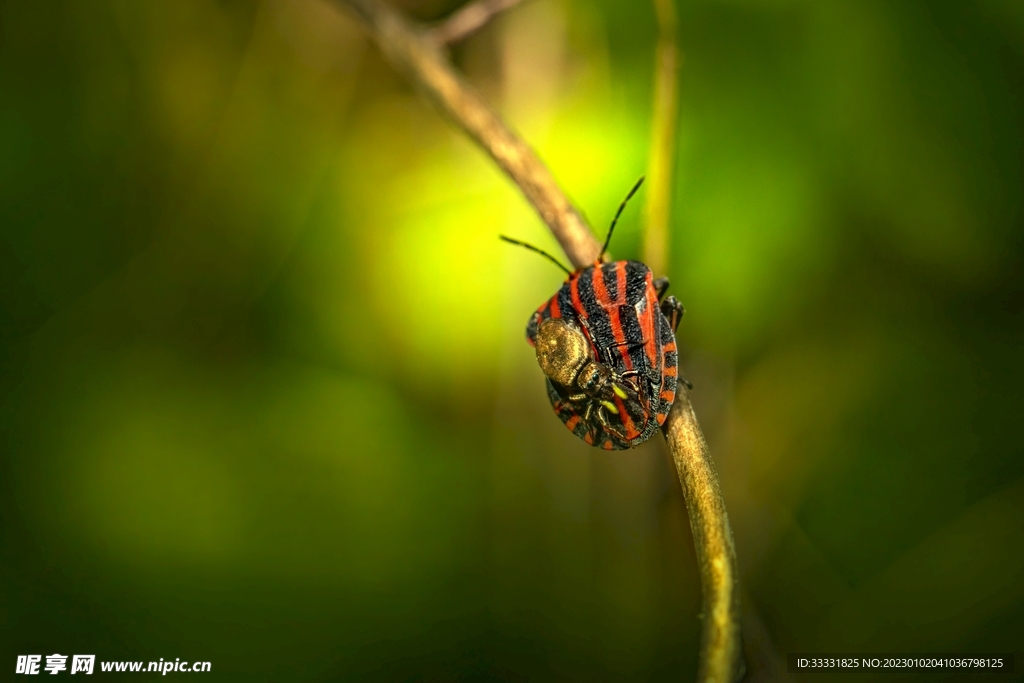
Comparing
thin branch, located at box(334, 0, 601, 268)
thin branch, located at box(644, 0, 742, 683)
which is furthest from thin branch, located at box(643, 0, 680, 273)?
thin branch, located at box(644, 0, 742, 683)

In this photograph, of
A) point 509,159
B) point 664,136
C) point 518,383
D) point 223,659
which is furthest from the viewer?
point 518,383

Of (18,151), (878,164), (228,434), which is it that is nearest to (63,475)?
(228,434)

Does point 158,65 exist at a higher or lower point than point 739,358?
higher

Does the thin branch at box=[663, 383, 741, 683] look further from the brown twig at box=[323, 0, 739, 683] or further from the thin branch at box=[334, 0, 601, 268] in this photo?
the thin branch at box=[334, 0, 601, 268]

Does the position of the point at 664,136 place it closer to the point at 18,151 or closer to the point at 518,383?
the point at 518,383

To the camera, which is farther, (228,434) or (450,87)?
(228,434)
